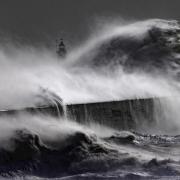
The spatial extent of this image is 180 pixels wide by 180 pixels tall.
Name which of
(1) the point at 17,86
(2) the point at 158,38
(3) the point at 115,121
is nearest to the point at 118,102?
(3) the point at 115,121

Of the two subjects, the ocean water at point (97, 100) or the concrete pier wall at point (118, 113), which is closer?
the ocean water at point (97, 100)

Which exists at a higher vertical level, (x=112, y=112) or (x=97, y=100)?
(x=97, y=100)

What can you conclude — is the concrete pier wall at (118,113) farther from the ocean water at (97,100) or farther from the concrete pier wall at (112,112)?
the ocean water at (97,100)

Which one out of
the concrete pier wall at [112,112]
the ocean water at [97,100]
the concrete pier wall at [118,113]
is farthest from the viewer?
the concrete pier wall at [118,113]

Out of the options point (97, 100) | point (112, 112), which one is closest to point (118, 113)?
point (112, 112)

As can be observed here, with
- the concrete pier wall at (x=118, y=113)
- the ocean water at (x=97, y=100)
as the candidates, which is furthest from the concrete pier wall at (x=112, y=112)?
the ocean water at (x=97, y=100)

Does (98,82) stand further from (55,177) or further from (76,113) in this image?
(55,177)

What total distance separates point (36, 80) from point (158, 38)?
8.72 metres

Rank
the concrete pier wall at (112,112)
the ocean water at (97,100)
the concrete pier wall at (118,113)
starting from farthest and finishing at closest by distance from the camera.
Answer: the concrete pier wall at (118,113) < the concrete pier wall at (112,112) < the ocean water at (97,100)

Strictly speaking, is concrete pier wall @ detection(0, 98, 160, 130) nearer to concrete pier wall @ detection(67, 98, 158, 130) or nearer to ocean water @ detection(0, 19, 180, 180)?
concrete pier wall @ detection(67, 98, 158, 130)

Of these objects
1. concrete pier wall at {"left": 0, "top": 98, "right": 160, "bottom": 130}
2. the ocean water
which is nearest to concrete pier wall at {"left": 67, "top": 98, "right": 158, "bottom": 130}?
concrete pier wall at {"left": 0, "top": 98, "right": 160, "bottom": 130}

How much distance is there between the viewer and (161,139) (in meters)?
15.0

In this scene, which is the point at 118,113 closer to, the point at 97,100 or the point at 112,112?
the point at 112,112

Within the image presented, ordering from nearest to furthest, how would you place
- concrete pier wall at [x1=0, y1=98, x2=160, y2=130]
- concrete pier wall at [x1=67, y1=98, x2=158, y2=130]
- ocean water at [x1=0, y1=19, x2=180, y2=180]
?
ocean water at [x1=0, y1=19, x2=180, y2=180] → concrete pier wall at [x1=0, y1=98, x2=160, y2=130] → concrete pier wall at [x1=67, y1=98, x2=158, y2=130]
